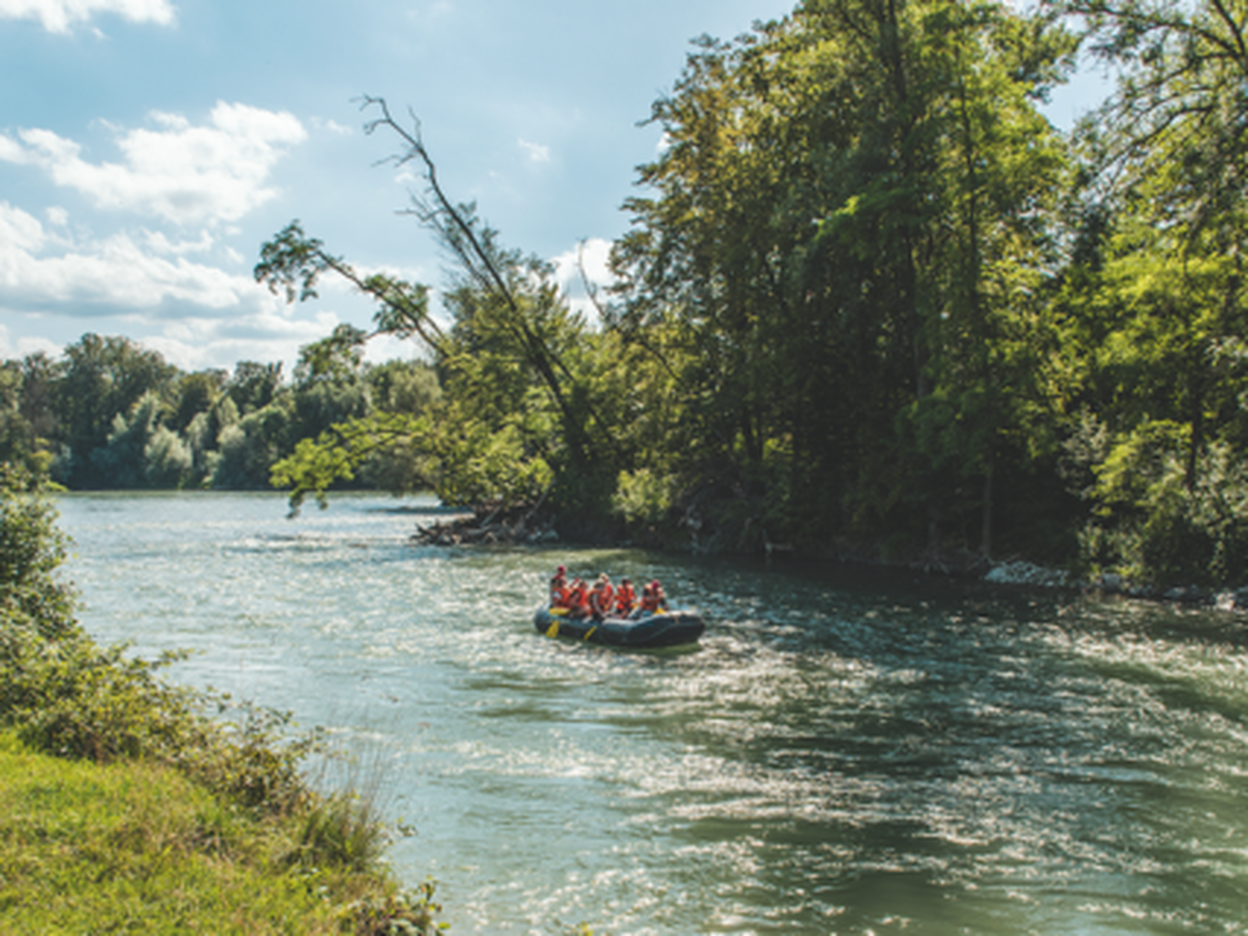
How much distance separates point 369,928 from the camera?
4.71 meters

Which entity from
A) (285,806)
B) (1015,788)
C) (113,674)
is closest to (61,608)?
(113,674)

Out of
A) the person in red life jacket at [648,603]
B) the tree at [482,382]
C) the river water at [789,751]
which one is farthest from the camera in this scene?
the tree at [482,382]

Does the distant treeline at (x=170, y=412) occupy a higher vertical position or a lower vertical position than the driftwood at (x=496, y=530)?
higher

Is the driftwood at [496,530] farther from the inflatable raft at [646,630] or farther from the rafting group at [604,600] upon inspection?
the inflatable raft at [646,630]

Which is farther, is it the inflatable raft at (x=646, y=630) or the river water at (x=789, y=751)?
the inflatable raft at (x=646, y=630)

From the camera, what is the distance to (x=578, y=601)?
53.6 ft

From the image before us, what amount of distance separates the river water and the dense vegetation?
1127 millimetres

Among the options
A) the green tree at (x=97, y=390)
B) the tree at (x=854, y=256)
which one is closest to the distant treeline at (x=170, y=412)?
the green tree at (x=97, y=390)

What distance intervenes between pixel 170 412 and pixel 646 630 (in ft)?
356

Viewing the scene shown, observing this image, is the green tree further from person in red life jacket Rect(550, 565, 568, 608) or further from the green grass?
the green grass

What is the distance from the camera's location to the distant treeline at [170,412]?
276ft

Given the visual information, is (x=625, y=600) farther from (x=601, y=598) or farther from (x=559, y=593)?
(x=559, y=593)

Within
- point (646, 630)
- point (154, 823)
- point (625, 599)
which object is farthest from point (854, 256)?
point (154, 823)

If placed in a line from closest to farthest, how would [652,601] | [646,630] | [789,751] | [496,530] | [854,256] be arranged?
[789,751] < [646,630] < [652,601] < [854,256] < [496,530]
